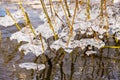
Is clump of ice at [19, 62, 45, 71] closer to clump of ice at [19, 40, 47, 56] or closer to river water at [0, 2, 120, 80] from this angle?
river water at [0, 2, 120, 80]

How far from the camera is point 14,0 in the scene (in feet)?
17.3

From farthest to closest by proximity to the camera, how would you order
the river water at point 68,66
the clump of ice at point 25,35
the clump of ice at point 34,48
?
the clump of ice at point 25,35 → the clump of ice at point 34,48 → the river water at point 68,66

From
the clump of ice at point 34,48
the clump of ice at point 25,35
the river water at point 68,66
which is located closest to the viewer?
the river water at point 68,66

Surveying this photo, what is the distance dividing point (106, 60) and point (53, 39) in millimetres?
671

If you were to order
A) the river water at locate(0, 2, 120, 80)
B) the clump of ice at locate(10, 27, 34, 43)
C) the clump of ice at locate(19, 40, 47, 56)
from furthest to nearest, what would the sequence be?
the clump of ice at locate(10, 27, 34, 43), the clump of ice at locate(19, 40, 47, 56), the river water at locate(0, 2, 120, 80)

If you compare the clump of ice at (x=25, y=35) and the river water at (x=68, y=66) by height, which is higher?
the clump of ice at (x=25, y=35)

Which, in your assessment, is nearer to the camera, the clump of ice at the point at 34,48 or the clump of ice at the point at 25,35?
the clump of ice at the point at 34,48

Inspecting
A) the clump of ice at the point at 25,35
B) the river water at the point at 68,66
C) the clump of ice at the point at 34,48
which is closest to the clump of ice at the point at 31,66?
the river water at the point at 68,66

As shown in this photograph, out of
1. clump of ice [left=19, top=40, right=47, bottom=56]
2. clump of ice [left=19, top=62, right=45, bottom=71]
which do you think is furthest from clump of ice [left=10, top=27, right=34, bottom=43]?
clump of ice [left=19, top=62, right=45, bottom=71]

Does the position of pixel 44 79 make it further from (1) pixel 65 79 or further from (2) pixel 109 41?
(2) pixel 109 41

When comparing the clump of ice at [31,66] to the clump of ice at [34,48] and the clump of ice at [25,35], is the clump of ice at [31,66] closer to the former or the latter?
the clump of ice at [34,48]

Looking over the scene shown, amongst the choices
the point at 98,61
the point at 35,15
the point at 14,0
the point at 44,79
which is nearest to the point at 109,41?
the point at 98,61

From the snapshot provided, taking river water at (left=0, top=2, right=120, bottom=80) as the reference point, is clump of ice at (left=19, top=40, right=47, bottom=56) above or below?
above

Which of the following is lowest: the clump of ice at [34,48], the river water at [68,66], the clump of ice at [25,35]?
the river water at [68,66]
